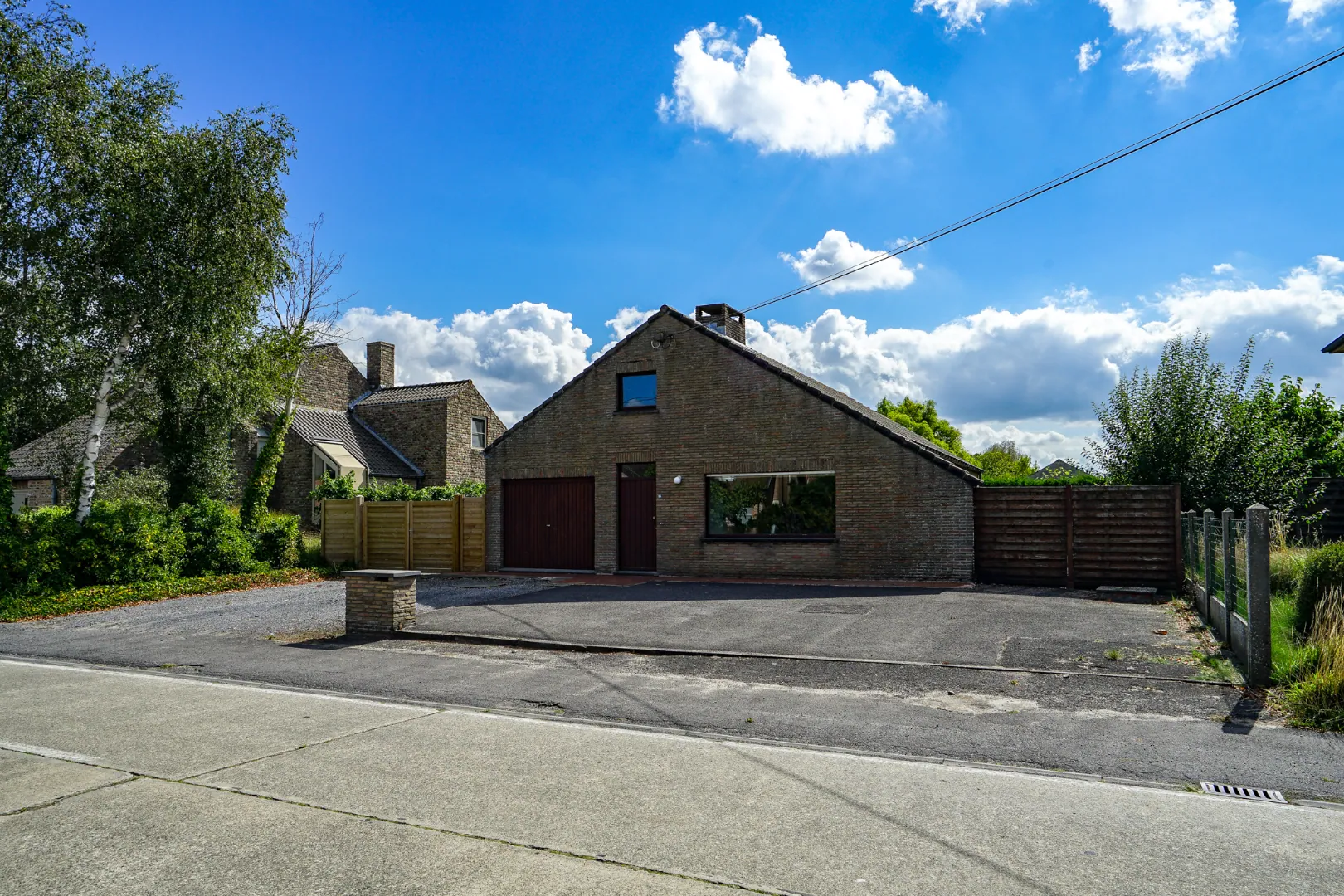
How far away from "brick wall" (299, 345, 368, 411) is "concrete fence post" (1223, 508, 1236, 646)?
31031 mm

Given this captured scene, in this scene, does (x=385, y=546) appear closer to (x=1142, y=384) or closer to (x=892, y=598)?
(x=892, y=598)

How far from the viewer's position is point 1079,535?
15.6 metres

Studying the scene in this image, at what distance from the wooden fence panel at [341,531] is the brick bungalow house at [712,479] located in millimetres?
3753

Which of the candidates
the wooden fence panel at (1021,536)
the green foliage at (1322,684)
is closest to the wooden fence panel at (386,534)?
the wooden fence panel at (1021,536)

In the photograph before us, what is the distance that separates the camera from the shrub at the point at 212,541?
1925cm

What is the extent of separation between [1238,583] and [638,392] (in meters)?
13.7

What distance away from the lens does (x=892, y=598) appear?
1454cm

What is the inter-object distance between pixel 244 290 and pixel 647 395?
9685 mm

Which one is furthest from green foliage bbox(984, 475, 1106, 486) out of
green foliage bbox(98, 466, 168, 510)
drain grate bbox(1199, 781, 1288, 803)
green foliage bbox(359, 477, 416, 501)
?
green foliage bbox(98, 466, 168, 510)

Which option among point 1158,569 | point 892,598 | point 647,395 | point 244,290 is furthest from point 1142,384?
point 244,290

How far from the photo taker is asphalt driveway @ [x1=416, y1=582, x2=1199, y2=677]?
9.66 m

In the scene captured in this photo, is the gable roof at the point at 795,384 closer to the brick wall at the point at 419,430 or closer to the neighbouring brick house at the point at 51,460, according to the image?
the brick wall at the point at 419,430

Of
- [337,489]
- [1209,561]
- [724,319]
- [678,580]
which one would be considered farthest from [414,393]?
[1209,561]

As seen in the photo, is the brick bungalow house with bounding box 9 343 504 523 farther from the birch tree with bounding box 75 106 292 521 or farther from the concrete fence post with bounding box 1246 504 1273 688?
the concrete fence post with bounding box 1246 504 1273 688
